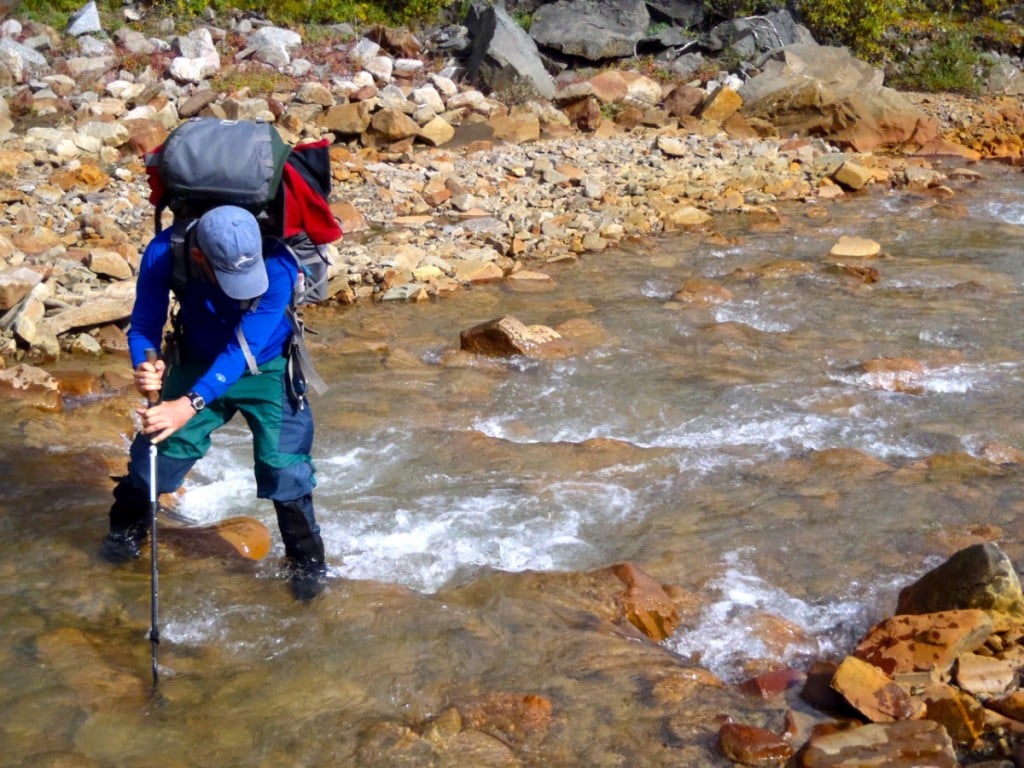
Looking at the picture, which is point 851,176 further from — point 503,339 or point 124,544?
point 124,544

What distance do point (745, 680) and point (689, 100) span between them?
53.1 ft

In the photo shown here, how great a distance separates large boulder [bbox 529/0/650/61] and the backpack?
18.3 metres

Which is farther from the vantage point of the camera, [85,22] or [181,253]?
[85,22]

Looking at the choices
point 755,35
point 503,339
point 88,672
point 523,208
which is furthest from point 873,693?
point 755,35

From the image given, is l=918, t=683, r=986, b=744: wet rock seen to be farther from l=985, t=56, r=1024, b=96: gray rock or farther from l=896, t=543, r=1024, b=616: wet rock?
→ l=985, t=56, r=1024, b=96: gray rock

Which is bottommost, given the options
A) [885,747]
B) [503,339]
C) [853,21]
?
[503,339]

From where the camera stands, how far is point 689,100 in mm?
19422

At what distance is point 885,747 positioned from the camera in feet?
11.9

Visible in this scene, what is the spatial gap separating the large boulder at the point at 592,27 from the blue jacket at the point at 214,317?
1832cm

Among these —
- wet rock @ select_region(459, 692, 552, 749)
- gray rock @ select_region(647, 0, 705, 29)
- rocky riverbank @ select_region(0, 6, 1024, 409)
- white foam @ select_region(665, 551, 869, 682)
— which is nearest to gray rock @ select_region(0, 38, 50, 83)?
rocky riverbank @ select_region(0, 6, 1024, 409)

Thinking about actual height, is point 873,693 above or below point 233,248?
below

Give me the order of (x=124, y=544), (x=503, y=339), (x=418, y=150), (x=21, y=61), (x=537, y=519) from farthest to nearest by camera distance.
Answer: (x=21, y=61) → (x=418, y=150) → (x=503, y=339) → (x=537, y=519) → (x=124, y=544)

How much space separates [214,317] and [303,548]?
1139 mm

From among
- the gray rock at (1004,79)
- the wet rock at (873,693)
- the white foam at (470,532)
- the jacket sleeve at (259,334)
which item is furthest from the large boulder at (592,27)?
the wet rock at (873,693)
